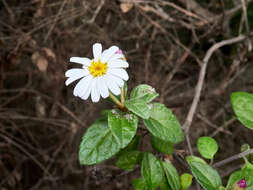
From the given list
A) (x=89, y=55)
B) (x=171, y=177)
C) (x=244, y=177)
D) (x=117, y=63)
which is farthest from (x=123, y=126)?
(x=89, y=55)

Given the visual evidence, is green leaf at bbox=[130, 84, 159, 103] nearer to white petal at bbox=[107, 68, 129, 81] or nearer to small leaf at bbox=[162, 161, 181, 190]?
white petal at bbox=[107, 68, 129, 81]

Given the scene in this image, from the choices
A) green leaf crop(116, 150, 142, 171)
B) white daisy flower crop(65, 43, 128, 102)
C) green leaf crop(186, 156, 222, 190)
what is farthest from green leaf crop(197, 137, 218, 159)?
white daisy flower crop(65, 43, 128, 102)

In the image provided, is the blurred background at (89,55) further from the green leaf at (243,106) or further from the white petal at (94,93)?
the white petal at (94,93)

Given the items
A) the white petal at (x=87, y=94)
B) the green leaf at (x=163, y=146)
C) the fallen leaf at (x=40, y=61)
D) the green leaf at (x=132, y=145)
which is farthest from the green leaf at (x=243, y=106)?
the fallen leaf at (x=40, y=61)

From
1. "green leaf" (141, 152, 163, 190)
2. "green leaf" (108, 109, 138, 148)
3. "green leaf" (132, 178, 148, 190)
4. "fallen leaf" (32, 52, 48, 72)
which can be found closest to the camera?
"green leaf" (108, 109, 138, 148)

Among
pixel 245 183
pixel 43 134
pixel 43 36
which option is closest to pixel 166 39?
pixel 43 36

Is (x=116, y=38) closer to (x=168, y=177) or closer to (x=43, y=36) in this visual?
(x=43, y=36)
